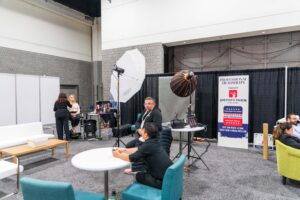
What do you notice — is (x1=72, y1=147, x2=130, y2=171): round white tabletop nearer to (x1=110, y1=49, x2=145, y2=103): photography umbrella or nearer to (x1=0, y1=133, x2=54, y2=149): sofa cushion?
(x1=0, y1=133, x2=54, y2=149): sofa cushion

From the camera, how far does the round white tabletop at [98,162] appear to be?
2.02 meters

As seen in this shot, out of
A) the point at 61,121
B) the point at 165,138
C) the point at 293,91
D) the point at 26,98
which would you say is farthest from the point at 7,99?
the point at 293,91

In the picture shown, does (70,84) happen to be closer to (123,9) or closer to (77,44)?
(77,44)

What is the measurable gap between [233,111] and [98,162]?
4066 mm

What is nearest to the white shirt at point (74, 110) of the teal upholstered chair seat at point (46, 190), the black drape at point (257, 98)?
the black drape at point (257, 98)

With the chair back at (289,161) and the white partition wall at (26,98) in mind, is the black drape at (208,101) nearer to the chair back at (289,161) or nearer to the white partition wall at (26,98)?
the chair back at (289,161)

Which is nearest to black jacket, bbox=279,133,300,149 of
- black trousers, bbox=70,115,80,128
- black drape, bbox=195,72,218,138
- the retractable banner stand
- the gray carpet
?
the gray carpet

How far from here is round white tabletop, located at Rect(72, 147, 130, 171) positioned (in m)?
2.02

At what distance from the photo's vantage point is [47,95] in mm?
7867

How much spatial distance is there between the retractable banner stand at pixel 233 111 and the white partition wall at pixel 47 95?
622 centimetres

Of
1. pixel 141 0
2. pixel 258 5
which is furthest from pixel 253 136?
pixel 141 0

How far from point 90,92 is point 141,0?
5.10 metres

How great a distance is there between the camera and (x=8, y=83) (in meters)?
6.73

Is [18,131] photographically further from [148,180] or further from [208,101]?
[208,101]
